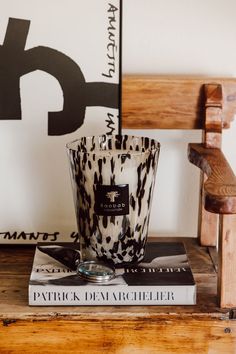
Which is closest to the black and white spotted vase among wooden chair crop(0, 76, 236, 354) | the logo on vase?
the logo on vase

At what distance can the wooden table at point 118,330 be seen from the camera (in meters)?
1.03

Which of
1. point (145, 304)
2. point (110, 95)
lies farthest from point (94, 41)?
point (145, 304)

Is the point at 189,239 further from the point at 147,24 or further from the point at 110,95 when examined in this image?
the point at 147,24

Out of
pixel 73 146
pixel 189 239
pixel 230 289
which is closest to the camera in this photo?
pixel 230 289

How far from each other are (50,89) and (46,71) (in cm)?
3

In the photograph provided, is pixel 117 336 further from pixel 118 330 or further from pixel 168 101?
pixel 168 101

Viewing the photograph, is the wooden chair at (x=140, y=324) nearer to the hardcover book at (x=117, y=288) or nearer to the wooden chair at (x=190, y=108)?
the hardcover book at (x=117, y=288)

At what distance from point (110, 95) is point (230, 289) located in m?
0.46

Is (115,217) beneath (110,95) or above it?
beneath

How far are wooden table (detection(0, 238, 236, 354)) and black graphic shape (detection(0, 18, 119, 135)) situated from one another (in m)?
0.42

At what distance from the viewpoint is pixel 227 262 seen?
103 cm

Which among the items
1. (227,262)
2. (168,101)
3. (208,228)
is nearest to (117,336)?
(227,262)

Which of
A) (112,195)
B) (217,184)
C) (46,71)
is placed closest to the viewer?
(217,184)

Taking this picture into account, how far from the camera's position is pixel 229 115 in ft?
4.23
